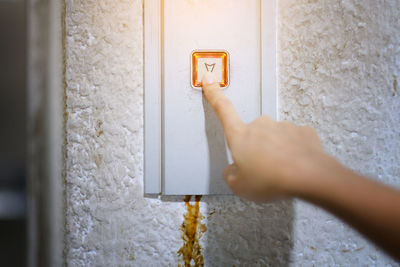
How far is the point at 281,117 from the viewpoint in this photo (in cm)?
42

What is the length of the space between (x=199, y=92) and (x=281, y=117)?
0.15 m

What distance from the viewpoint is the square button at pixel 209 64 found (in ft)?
1.30

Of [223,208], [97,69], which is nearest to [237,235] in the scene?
[223,208]

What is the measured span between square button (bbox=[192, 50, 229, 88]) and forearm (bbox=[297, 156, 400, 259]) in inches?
8.7

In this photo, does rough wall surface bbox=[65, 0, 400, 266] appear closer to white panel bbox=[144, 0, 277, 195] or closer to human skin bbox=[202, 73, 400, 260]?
white panel bbox=[144, 0, 277, 195]

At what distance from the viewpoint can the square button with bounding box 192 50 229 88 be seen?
396 millimetres

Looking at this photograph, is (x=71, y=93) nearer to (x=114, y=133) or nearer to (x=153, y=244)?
(x=114, y=133)

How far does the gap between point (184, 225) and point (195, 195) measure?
0.06 metres

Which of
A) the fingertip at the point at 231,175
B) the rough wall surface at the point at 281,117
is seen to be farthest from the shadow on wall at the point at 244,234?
the fingertip at the point at 231,175

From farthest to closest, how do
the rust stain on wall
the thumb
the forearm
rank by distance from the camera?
the rust stain on wall
the thumb
the forearm

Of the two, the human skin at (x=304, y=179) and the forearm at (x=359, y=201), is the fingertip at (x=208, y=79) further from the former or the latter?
the forearm at (x=359, y=201)

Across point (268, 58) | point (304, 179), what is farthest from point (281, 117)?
point (304, 179)

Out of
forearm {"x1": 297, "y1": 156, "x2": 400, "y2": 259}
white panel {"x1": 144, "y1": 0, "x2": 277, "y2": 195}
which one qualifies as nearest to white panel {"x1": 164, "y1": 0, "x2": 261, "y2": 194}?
white panel {"x1": 144, "y1": 0, "x2": 277, "y2": 195}

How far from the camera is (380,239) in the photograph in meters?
0.21
